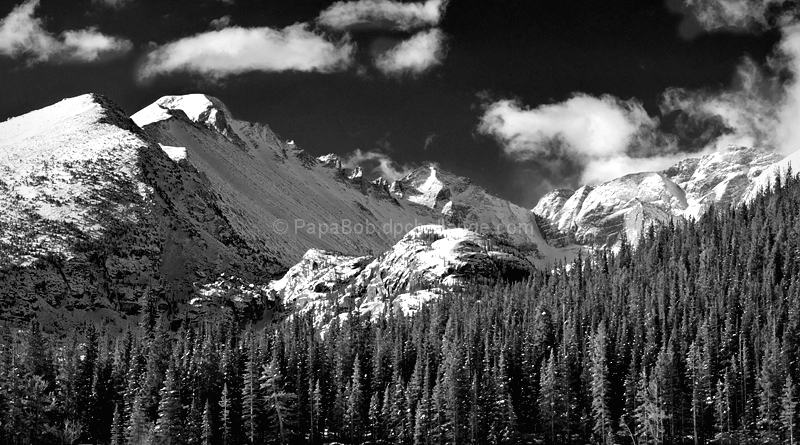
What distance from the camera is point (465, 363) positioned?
486 feet

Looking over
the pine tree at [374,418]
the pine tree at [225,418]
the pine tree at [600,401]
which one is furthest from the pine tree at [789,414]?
the pine tree at [225,418]

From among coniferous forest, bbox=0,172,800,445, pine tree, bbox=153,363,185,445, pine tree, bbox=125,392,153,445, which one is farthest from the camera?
coniferous forest, bbox=0,172,800,445

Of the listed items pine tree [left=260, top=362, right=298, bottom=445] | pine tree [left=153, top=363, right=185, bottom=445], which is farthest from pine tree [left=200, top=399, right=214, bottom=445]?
pine tree [left=260, top=362, right=298, bottom=445]

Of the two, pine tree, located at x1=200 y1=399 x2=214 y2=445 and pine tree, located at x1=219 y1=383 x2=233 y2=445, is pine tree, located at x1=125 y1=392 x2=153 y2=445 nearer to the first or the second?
pine tree, located at x1=200 y1=399 x2=214 y2=445

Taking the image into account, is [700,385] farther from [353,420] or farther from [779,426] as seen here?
[353,420]

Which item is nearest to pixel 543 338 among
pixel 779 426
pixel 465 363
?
pixel 465 363

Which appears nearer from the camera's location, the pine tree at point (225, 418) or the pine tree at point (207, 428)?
the pine tree at point (207, 428)

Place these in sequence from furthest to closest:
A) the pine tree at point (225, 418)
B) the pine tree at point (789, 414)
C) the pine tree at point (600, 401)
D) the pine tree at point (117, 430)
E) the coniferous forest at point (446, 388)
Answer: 1. the pine tree at point (600, 401)
2. the pine tree at point (225, 418)
3. the coniferous forest at point (446, 388)
4. the pine tree at point (117, 430)
5. the pine tree at point (789, 414)

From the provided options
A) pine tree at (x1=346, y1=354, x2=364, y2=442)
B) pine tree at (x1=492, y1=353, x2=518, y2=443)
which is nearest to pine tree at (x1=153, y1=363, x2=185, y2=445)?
pine tree at (x1=346, y1=354, x2=364, y2=442)

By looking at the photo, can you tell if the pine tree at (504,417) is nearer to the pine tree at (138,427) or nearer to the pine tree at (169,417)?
the pine tree at (169,417)

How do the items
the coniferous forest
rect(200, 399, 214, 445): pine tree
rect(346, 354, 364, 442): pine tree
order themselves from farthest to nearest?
rect(346, 354, 364, 442): pine tree
the coniferous forest
rect(200, 399, 214, 445): pine tree

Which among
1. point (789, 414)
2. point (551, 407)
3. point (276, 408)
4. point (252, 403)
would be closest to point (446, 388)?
point (551, 407)

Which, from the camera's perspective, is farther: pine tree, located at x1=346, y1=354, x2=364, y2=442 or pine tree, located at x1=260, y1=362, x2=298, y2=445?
pine tree, located at x1=346, y1=354, x2=364, y2=442

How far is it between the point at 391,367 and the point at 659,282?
230 ft
